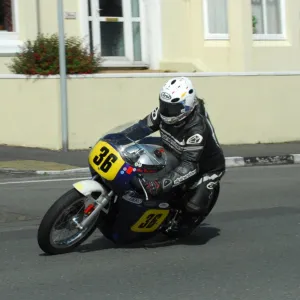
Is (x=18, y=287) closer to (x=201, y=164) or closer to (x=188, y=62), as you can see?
(x=201, y=164)

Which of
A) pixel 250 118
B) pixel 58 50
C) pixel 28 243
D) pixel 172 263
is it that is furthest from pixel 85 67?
pixel 172 263

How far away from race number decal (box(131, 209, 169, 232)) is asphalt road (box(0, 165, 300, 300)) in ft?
0.85

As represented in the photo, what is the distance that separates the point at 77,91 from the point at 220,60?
5.41 meters

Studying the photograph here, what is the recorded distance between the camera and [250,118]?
1819 cm

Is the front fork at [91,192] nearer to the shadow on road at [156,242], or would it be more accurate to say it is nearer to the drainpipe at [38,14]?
the shadow on road at [156,242]

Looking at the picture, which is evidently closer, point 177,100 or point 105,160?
point 105,160

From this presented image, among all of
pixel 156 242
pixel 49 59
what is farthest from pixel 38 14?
pixel 156 242

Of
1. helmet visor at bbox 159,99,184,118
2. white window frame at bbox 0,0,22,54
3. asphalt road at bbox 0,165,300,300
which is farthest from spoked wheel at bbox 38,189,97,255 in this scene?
white window frame at bbox 0,0,22,54

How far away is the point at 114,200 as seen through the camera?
23.1ft

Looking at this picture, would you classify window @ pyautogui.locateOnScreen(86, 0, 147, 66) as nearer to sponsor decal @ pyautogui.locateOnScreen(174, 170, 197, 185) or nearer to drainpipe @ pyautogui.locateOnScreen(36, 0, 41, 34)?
drainpipe @ pyautogui.locateOnScreen(36, 0, 41, 34)

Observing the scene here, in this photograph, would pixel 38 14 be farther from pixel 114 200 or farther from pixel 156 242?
pixel 114 200

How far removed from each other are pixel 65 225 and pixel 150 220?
2.59 ft

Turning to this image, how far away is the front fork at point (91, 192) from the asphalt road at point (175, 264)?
1.18ft

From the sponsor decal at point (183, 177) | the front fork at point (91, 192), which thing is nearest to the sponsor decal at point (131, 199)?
the front fork at point (91, 192)
